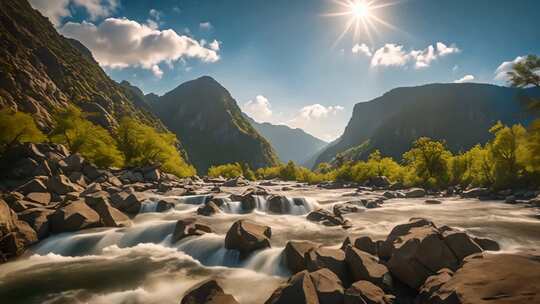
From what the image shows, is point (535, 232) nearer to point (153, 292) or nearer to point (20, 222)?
point (153, 292)

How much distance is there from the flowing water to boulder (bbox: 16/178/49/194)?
9.28 m

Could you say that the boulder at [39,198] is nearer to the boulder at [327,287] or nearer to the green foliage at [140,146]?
the boulder at [327,287]

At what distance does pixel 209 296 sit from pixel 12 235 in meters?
15.6

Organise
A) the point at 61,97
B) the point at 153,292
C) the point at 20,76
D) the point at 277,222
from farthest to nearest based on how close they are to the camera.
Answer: the point at 61,97 < the point at 20,76 < the point at 277,222 < the point at 153,292

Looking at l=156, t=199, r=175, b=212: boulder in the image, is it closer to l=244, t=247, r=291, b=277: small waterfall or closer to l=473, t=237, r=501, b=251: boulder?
l=244, t=247, r=291, b=277: small waterfall

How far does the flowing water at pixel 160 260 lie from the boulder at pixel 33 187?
928cm

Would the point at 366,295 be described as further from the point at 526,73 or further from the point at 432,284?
the point at 526,73

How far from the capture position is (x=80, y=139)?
52812 mm

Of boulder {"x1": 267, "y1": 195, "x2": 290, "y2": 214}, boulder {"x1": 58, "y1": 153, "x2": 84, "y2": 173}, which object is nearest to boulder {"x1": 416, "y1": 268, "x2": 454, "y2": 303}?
boulder {"x1": 267, "y1": 195, "x2": 290, "y2": 214}

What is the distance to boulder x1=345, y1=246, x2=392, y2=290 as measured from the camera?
10.9m

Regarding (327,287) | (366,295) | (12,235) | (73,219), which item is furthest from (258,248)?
(12,235)

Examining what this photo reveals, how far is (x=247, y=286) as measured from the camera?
523 inches

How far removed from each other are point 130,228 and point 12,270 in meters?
7.68

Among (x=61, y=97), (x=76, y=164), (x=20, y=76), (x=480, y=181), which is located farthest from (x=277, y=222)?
(x=61, y=97)
